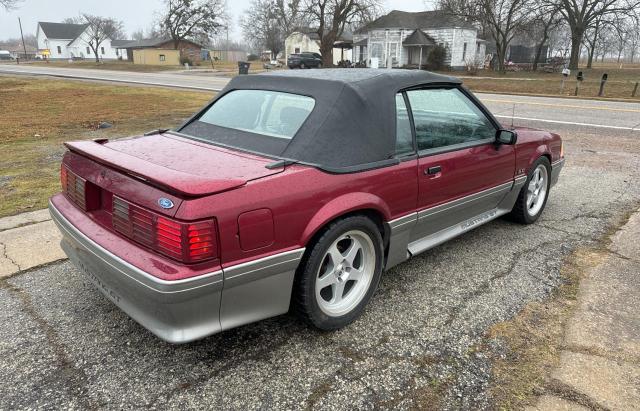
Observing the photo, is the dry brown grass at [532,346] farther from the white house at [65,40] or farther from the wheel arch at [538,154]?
the white house at [65,40]

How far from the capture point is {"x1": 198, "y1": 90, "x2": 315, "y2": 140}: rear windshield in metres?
2.96

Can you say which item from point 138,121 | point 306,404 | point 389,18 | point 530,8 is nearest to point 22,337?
point 306,404

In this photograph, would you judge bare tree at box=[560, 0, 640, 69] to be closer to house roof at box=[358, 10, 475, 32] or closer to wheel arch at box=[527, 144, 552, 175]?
house roof at box=[358, 10, 475, 32]

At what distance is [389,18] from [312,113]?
47324 mm

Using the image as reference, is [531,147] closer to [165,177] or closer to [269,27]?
[165,177]

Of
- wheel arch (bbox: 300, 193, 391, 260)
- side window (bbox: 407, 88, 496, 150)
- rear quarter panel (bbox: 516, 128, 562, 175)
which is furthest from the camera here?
rear quarter panel (bbox: 516, 128, 562, 175)

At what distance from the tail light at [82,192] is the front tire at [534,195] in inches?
143

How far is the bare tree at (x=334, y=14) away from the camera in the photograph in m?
41.4

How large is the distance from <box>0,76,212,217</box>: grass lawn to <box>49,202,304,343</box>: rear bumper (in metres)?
3.09

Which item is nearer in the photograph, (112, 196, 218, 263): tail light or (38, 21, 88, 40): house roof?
(112, 196, 218, 263): tail light

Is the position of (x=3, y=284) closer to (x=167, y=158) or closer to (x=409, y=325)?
(x=167, y=158)

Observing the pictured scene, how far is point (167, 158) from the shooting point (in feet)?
8.71

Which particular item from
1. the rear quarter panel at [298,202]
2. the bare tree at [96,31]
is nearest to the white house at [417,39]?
the rear quarter panel at [298,202]

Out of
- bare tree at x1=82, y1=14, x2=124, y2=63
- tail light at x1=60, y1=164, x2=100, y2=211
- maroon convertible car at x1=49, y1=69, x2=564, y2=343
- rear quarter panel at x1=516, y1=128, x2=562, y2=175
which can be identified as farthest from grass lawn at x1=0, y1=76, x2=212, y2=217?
bare tree at x1=82, y1=14, x2=124, y2=63
